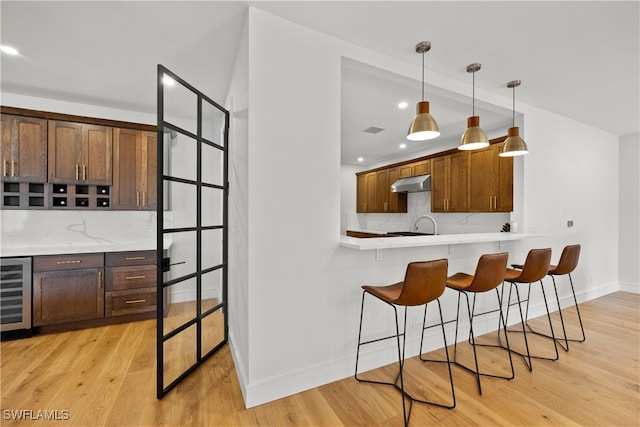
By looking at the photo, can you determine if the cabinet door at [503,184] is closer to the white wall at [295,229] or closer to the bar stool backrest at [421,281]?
the white wall at [295,229]

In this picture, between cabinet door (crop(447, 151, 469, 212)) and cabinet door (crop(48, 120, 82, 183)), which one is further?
cabinet door (crop(447, 151, 469, 212))

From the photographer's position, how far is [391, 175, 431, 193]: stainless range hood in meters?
5.14

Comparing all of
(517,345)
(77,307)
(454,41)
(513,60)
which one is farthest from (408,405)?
(77,307)

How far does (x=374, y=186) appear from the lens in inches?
265

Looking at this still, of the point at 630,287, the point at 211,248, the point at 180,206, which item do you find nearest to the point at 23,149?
the point at 180,206

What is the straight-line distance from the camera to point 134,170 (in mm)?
3639

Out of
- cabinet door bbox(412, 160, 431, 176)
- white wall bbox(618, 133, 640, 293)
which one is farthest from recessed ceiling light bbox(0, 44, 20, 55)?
white wall bbox(618, 133, 640, 293)

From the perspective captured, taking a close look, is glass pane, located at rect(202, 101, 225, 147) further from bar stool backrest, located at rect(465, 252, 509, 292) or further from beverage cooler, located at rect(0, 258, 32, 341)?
bar stool backrest, located at rect(465, 252, 509, 292)

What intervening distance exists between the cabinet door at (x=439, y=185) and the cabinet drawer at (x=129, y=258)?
439cm

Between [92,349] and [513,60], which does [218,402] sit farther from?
[513,60]

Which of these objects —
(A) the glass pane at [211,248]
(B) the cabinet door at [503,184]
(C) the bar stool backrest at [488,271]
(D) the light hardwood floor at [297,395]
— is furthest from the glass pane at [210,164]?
(B) the cabinet door at [503,184]

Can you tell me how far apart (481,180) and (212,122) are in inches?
156

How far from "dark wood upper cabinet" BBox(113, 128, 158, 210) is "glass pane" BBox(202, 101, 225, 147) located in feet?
2.32

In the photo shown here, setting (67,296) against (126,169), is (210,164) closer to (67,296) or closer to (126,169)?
(126,169)
